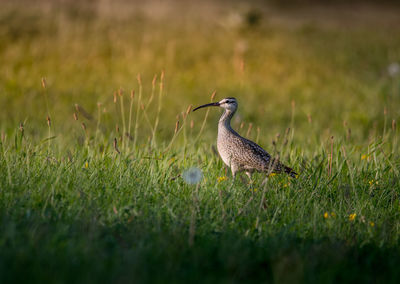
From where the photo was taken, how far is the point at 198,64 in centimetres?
1331

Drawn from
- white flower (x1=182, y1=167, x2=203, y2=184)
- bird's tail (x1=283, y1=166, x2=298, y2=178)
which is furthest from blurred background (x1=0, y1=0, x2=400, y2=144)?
white flower (x1=182, y1=167, x2=203, y2=184)

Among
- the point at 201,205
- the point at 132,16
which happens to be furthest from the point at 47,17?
the point at 201,205

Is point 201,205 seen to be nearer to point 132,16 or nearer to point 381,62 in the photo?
point 381,62

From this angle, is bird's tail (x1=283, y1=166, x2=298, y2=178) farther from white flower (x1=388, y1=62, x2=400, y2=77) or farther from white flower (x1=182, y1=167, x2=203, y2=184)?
white flower (x1=388, y1=62, x2=400, y2=77)

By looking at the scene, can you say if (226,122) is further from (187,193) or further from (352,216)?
(352,216)

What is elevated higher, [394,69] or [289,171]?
[394,69]

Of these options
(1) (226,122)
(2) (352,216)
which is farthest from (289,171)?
(1) (226,122)

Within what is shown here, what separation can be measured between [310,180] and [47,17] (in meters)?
12.2

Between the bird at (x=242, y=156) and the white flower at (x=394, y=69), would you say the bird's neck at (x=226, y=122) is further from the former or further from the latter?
the white flower at (x=394, y=69)

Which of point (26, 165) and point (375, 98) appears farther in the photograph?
point (375, 98)

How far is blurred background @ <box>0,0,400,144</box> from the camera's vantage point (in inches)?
394

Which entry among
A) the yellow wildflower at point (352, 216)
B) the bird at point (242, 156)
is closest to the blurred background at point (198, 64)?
the bird at point (242, 156)

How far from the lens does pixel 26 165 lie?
4789mm

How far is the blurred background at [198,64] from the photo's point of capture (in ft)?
32.9
